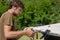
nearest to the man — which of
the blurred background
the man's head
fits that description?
the man's head

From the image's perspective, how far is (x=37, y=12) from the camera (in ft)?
40.9

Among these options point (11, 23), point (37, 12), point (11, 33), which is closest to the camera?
point (11, 33)

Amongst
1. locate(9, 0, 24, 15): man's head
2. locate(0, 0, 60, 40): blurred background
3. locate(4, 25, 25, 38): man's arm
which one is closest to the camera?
locate(4, 25, 25, 38): man's arm

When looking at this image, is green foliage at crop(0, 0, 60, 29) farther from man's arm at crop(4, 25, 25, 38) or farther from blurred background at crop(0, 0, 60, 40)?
man's arm at crop(4, 25, 25, 38)

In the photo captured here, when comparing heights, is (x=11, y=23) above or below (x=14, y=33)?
above

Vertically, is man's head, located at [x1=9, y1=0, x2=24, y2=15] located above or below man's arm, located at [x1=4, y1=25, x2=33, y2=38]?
above

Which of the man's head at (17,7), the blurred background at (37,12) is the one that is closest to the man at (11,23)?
the man's head at (17,7)

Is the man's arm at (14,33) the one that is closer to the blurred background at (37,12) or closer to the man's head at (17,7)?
the man's head at (17,7)

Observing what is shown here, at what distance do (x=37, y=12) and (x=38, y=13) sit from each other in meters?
0.06

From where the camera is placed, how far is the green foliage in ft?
40.2

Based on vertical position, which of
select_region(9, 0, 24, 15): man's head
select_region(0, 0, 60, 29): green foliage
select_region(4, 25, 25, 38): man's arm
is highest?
select_region(9, 0, 24, 15): man's head

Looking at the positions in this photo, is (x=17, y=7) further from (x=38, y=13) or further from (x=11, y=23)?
(x=38, y=13)

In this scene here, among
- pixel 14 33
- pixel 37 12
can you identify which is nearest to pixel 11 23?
pixel 14 33

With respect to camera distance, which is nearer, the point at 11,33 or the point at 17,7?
the point at 11,33
